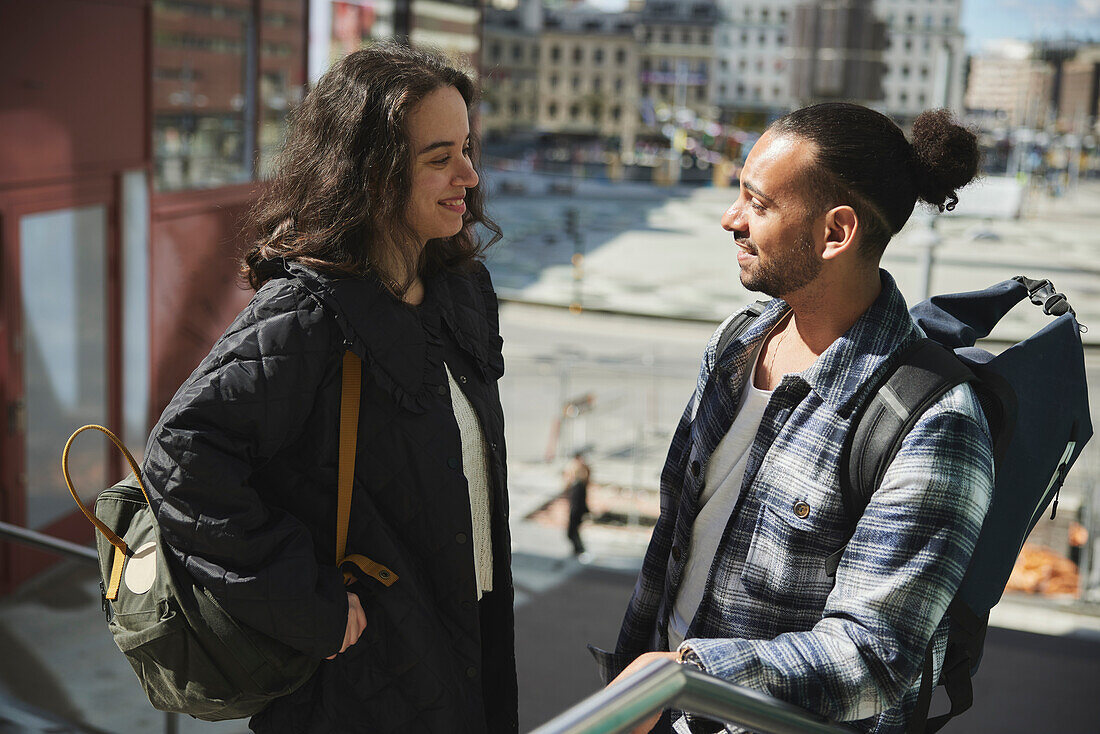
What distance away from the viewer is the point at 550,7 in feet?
189

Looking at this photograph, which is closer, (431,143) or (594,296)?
(431,143)

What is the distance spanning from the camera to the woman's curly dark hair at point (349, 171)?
1.44 metres

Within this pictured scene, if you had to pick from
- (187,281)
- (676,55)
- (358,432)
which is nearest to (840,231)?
(358,432)

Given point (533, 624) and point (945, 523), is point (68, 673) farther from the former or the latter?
point (945, 523)

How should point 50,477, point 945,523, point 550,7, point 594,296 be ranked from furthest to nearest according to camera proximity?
point 550,7
point 594,296
point 50,477
point 945,523

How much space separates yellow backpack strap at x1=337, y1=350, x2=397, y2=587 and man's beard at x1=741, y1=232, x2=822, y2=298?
53 cm

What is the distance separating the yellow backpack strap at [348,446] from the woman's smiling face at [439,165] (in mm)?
240

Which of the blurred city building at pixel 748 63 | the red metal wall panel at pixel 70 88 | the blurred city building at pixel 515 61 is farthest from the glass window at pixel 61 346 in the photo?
the blurred city building at pixel 515 61

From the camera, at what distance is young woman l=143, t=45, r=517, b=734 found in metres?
1.32

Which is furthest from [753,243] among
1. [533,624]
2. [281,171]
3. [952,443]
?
[533,624]

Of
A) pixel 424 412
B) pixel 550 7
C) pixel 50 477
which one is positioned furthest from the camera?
pixel 550 7

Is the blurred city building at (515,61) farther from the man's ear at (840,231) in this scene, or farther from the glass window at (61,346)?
the man's ear at (840,231)

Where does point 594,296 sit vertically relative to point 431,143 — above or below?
below

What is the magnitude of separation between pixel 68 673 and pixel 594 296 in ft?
86.7
